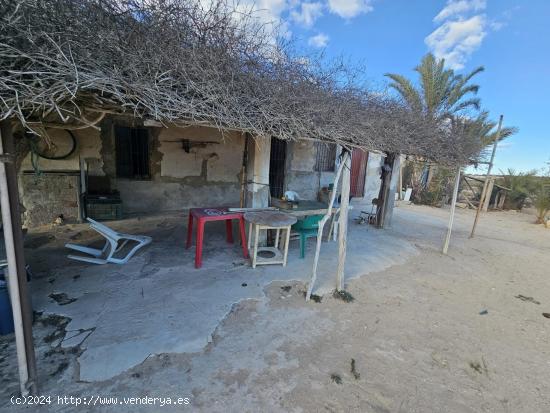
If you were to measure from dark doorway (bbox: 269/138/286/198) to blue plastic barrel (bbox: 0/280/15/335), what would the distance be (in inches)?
271

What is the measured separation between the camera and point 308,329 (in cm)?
309

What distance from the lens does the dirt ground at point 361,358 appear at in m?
2.18

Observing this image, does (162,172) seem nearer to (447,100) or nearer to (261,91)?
(261,91)

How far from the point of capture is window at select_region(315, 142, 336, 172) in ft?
31.1

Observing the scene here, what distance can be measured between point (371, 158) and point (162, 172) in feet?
28.0

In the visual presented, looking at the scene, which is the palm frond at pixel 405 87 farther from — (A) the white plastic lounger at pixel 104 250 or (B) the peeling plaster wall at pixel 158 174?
(A) the white plastic lounger at pixel 104 250

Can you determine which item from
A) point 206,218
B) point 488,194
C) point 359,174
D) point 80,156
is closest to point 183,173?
point 80,156

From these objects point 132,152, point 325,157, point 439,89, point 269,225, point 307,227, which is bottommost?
point 307,227

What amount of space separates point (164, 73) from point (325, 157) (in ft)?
25.3

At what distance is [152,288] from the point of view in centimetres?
361

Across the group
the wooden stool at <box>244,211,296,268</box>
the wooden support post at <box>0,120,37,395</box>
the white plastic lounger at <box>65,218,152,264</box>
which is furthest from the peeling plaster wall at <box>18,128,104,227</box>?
the wooden support post at <box>0,120,37,395</box>

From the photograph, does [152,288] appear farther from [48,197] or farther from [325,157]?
[325,157]

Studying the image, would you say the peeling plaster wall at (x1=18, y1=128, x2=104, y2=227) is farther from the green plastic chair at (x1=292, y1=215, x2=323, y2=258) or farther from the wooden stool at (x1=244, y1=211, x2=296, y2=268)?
the green plastic chair at (x1=292, y1=215, x2=323, y2=258)

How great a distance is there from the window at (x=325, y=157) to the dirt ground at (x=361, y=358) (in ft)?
18.2
